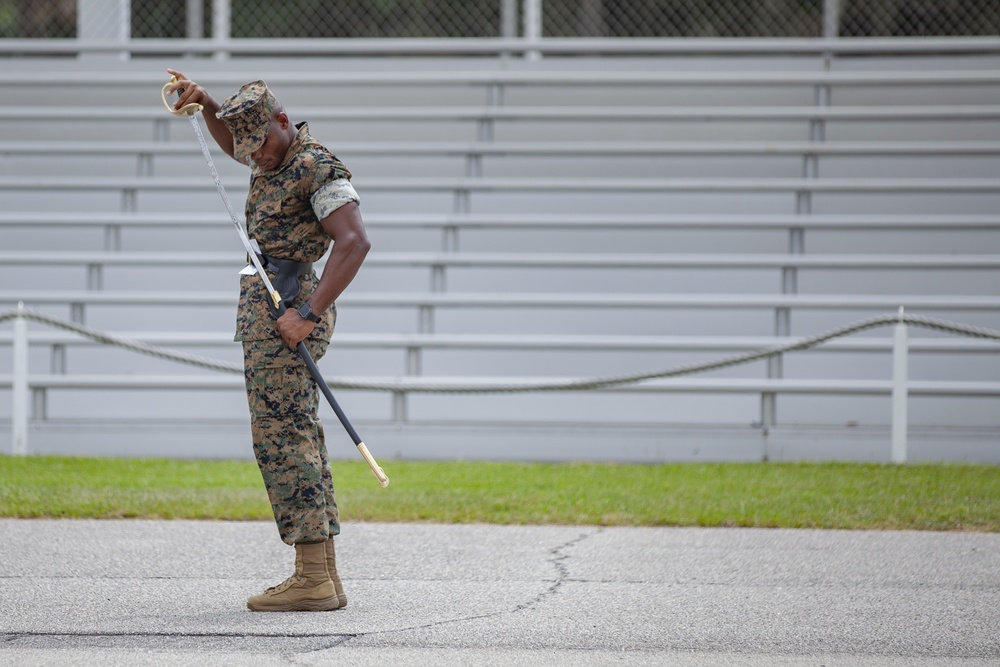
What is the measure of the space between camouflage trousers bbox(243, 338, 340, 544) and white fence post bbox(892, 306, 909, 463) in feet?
15.1

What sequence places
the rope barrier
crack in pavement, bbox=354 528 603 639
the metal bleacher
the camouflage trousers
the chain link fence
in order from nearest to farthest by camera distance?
crack in pavement, bbox=354 528 603 639, the camouflage trousers, the rope barrier, the metal bleacher, the chain link fence

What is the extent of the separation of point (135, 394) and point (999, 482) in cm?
583

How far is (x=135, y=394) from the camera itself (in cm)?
890

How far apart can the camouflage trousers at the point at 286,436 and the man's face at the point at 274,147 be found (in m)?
0.59

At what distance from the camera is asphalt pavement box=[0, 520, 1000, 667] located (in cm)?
369

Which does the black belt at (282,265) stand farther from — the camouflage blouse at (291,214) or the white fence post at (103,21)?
the white fence post at (103,21)

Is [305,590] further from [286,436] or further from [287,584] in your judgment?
[286,436]

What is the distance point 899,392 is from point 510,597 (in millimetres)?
→ 4053

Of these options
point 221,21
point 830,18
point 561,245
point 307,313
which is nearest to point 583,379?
point 561,245

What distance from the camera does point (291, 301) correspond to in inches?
161

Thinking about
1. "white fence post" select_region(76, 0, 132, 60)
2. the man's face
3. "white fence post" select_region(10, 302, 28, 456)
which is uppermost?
"white fence post" select_region(76, 0, 132, 60)

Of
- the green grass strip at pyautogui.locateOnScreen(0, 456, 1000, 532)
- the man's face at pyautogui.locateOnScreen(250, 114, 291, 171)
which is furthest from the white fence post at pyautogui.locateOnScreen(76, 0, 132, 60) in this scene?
the man's face at pyautogui.locateOnScreen(250, 114, 291, 171)

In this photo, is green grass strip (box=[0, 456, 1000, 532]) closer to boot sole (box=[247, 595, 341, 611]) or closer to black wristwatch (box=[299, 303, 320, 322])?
boot sole (box=[247, 595, 341, 611])

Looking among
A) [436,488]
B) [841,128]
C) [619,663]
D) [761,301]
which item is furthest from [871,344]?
[619,663]
